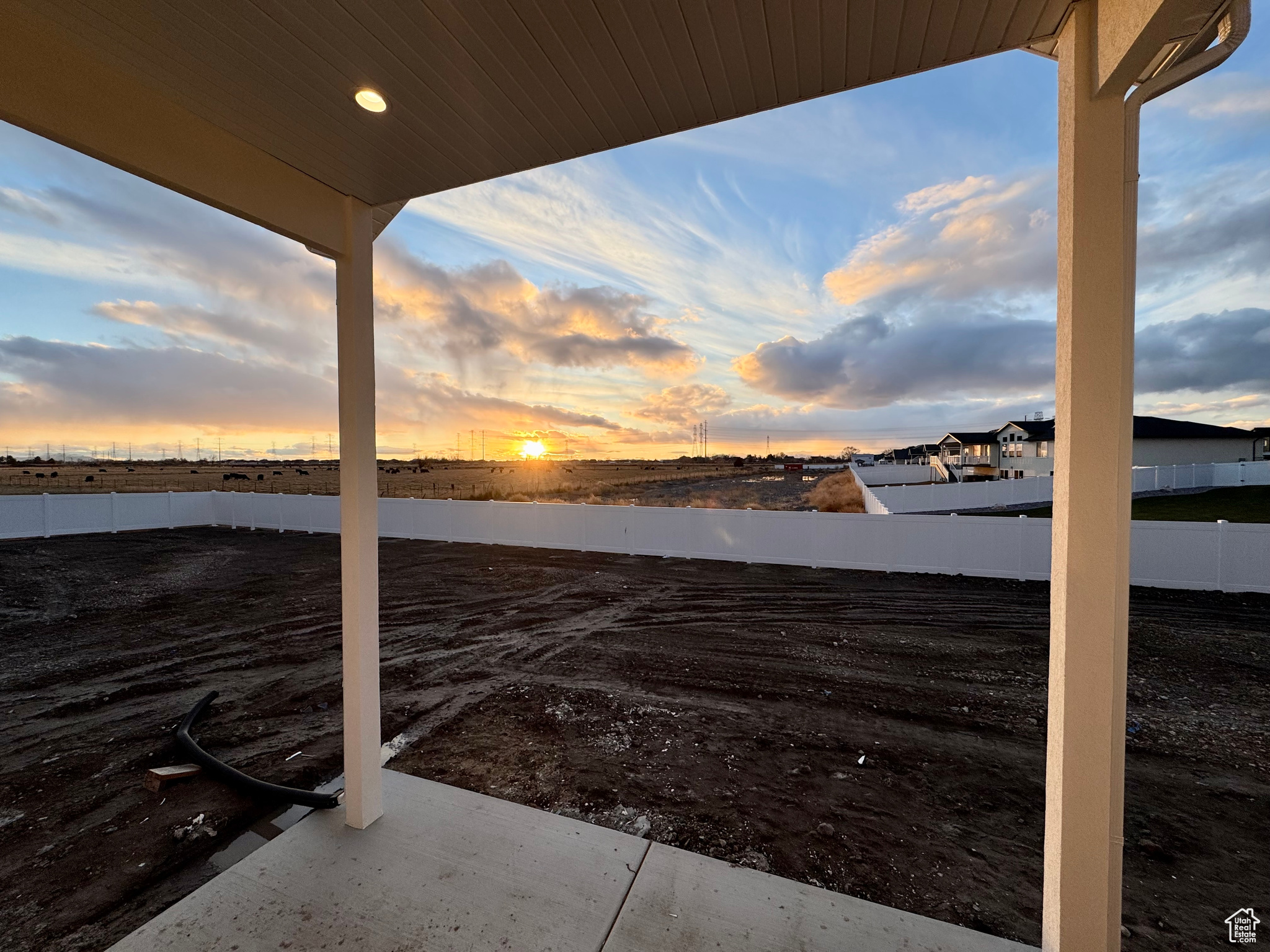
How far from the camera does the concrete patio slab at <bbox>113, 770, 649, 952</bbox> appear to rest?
2057 mm

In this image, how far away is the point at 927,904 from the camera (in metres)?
2.41

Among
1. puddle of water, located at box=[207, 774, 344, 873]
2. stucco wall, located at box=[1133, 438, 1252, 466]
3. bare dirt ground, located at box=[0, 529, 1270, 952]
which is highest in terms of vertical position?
stucco wall, located at box=[1133, 438, 1252, 466]

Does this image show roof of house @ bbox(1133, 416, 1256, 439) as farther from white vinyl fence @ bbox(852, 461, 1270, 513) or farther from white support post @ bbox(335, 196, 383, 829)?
white support post @ bbox(335, 196, 383, 829)

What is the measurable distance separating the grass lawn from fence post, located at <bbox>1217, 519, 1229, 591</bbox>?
333cm

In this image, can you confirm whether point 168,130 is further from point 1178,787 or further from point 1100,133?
point 1178,787

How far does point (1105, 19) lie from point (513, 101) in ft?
6.70

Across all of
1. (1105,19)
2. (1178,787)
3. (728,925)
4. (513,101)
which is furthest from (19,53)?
(1178,787)

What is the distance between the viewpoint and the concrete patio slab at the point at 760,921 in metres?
2.04

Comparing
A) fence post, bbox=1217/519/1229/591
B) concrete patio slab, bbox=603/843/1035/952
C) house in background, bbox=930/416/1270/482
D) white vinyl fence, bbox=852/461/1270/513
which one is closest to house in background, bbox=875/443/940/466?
house in background, bbox=930/416/1270/482

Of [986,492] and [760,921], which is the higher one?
[986,492]

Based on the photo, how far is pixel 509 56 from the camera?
1802 mm

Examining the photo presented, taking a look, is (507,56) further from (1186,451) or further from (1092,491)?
(1186,451)

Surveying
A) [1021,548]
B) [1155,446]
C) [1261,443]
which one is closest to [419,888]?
[1021,548]

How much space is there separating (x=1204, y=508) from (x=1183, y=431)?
79.8 ft
